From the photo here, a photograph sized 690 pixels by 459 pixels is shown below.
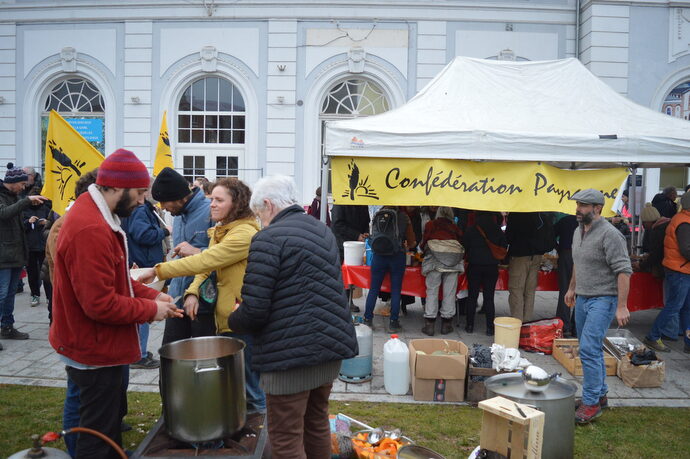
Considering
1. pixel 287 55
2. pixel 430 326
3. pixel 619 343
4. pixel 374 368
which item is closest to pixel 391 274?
pixel 430 326

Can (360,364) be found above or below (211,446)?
below

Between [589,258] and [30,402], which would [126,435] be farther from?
[589,258]

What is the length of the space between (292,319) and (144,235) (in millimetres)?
2982

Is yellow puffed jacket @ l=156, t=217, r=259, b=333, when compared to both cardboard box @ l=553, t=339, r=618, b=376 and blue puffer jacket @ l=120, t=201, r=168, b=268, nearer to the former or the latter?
blue puffer jacket @ l=120, t=201, r=168, b=268

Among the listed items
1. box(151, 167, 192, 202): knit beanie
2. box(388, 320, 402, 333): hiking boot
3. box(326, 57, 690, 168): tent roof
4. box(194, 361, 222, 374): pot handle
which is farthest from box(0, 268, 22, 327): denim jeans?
box(194, 361, 222, 374): pot handle

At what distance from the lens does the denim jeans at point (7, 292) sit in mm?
6379

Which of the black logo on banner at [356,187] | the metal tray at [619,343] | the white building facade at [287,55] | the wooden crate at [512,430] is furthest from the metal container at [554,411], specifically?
the white building facade at [287,55]

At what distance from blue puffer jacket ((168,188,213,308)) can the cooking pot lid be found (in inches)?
93.7

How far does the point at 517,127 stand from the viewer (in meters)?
6.48

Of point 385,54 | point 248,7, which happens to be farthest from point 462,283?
point 248,7

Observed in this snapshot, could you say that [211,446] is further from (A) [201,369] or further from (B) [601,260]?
(B) [601,260]

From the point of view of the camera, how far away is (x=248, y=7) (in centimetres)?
1388

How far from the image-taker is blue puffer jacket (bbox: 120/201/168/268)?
5.25 meters

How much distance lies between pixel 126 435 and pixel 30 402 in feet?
3.91
